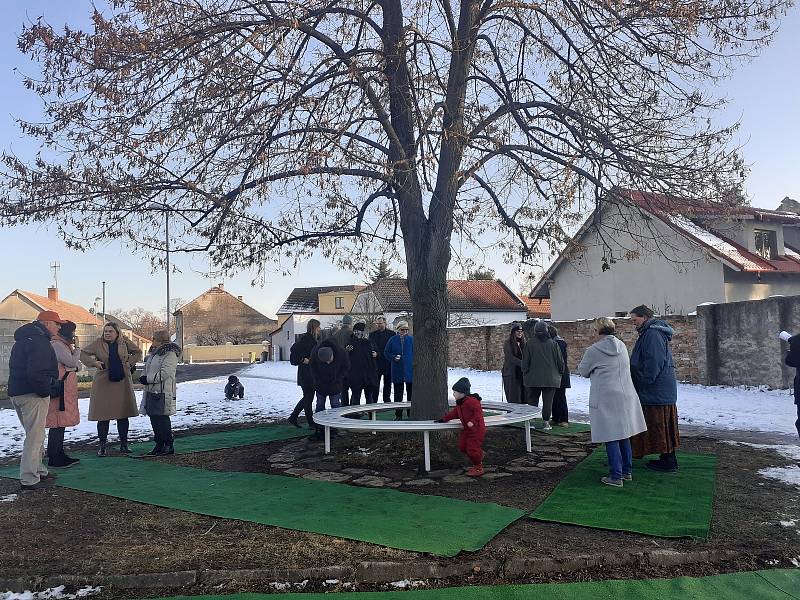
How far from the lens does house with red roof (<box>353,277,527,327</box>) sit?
146ft

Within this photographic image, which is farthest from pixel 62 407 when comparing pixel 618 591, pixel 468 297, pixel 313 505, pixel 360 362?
pixel 468 297

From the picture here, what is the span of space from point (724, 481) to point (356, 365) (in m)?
6.13

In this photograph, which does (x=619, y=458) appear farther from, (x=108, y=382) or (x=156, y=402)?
(x=108, y=382)

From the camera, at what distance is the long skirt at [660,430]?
23.4ft

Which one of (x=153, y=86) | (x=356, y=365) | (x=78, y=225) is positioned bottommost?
(x=356, y=365)

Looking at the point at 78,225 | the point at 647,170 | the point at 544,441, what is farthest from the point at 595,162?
the point at 78,225

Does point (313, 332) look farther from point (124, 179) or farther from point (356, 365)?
point (124, 179)

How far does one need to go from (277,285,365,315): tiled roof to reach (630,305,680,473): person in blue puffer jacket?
54.3m

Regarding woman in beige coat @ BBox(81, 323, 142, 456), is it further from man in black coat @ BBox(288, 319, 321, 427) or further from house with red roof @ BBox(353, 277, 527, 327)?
house with red roof @ BBox(353, 277, 527, 327)

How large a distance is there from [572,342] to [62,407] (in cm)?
1662

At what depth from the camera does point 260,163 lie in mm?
7641

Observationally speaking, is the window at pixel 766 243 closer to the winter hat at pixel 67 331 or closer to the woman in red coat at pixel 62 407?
the winter hat at pixel 67 331

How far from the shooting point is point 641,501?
5984 mm

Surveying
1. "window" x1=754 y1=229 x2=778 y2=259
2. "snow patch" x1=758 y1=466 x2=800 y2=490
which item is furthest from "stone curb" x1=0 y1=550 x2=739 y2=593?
"window" x1=754 y1=229 x2=778 y2=259
